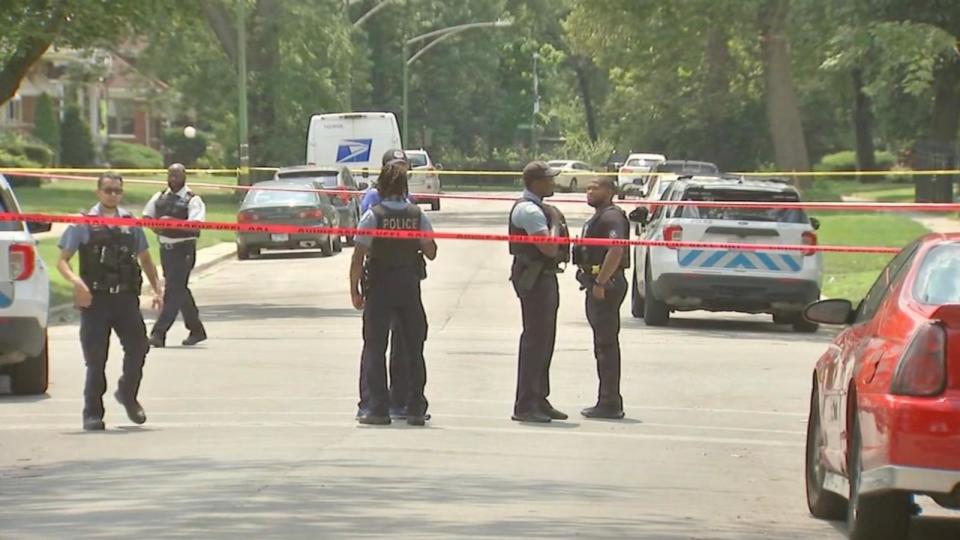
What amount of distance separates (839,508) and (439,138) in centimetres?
8485

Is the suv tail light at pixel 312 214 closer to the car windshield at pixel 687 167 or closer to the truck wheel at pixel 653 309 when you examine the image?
the car windshield at pixel 687 167

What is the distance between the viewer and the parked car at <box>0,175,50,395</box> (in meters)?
15.0

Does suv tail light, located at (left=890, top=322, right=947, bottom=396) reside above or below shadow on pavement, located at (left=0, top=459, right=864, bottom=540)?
above

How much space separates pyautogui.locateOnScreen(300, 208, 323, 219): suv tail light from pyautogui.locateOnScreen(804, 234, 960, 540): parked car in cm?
2773

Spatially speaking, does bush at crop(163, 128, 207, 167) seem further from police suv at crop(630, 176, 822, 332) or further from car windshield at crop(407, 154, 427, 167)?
police suv at crop(630, 176, 822, 332)

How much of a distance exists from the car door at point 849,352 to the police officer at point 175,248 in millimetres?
10757

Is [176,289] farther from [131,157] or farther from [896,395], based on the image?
[131,157]

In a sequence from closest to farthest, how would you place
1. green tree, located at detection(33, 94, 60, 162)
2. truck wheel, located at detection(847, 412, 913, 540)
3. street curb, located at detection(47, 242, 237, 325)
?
truck wheel, located at detection(847, 412, 913, 540)
street curb, located at detection(47, 242, 237, 325)
green tree, located at detection(33, 94, 60, 162)

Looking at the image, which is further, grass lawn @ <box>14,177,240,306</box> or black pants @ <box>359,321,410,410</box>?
grass lawn @ <box>14,177,240,306</box>

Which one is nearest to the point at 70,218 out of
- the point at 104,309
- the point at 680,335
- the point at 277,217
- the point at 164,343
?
the point at 104,309

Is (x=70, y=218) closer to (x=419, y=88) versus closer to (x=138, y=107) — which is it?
(x=419, y=88)

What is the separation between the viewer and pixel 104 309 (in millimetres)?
13773

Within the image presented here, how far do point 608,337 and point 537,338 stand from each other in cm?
69

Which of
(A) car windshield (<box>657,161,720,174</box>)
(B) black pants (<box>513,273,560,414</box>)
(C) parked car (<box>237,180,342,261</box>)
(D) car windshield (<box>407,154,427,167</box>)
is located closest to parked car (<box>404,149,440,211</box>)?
(D) car windshield (<box>407,154,427,167</box>)
